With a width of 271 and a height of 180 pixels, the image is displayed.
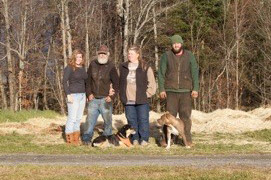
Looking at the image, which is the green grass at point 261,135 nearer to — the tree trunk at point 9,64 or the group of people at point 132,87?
the group of people at point 132,87

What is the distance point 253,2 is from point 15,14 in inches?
632

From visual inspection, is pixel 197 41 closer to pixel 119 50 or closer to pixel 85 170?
pixel 119 50

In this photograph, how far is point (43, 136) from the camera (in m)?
13.1

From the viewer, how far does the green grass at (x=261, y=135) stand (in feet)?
40.5

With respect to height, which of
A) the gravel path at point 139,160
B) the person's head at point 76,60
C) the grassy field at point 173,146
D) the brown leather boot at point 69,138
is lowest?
the grassy field at point 173,146

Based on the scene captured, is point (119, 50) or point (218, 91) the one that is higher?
point (119, 50)

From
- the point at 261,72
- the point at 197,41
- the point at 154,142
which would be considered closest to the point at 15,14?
the point at 197,41

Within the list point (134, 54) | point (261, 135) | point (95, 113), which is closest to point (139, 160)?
point (95, 113)

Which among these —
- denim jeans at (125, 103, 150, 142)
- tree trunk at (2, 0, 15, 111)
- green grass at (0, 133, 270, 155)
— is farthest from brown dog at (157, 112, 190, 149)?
tree trunk at (2, 0, 15, 111)

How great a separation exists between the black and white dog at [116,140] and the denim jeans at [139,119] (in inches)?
10.7

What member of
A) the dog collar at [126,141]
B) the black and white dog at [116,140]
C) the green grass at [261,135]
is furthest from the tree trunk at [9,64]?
the dog collar at [126,141]

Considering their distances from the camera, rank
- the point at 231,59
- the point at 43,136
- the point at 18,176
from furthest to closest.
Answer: the point at 231,59 → the point at 43,136 → the point at 18,176

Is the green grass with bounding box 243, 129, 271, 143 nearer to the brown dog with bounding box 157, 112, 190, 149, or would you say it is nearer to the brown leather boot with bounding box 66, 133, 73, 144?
the brown dog with bounding box 157, 112, 190, 149

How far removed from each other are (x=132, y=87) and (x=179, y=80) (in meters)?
1.07
